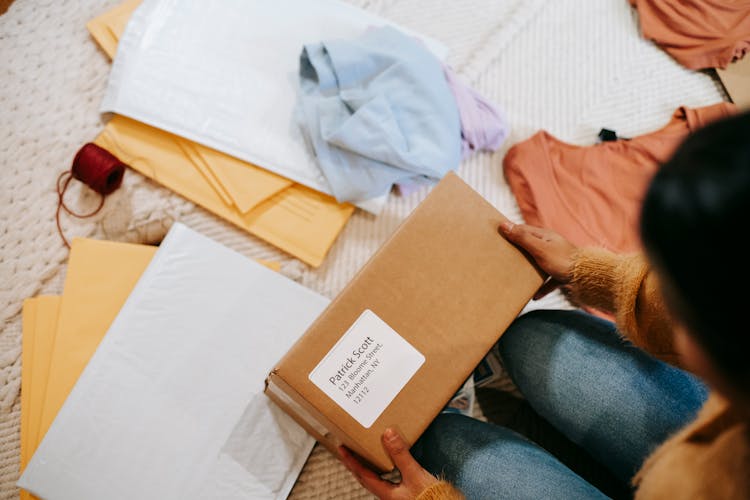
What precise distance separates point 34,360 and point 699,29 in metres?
1.30

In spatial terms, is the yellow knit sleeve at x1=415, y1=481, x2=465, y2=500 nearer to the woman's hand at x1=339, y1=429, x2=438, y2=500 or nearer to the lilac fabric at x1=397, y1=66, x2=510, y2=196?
the woman's hand at x1=339, y1=429, x2=438, y2=500

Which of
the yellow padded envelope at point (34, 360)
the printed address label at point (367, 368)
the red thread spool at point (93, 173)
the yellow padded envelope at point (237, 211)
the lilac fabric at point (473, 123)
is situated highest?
the lilac fabric at point (473, 123)

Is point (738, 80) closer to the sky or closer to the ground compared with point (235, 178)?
closer to the sky

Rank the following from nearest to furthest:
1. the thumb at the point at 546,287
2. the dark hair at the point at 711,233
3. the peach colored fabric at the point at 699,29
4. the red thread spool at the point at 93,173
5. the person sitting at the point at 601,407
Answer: the dark hair at the point at 711,233
the person sitting at the point at 601,407
the thumb at the point at 546,287
the red thread spool at the point at 93,173
the peach colored fabric at the point at 699,29

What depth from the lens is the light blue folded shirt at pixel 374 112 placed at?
790 millimetres

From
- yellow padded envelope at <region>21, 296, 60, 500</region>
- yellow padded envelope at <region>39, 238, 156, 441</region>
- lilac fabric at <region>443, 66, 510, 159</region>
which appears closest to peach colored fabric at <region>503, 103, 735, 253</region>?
lilac fabric at <region>443, 66, 510, 159</region>

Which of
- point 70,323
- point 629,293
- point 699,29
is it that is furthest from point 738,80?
point 70,323

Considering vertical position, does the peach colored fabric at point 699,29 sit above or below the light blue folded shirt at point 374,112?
above

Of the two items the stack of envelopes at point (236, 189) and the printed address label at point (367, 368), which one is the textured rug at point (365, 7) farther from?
the printed address label at point (367, 368)

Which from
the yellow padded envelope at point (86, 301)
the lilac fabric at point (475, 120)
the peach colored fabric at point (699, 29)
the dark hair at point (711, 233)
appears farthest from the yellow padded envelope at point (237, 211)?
the peach colored fabric at point (699, 29)

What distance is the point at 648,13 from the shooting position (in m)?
0.97

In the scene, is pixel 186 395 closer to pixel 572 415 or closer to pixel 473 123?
pixel 572 415

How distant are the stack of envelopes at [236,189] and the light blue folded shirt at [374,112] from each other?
61 millimetres

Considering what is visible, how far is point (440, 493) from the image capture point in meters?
0.51
